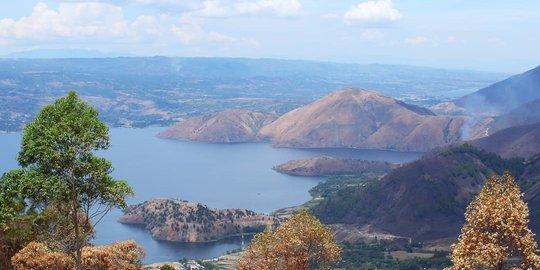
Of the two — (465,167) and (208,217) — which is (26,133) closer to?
(208,217)

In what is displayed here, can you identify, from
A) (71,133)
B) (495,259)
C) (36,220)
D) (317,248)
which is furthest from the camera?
(317,248)

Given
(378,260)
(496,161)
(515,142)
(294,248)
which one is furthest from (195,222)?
(294,248)

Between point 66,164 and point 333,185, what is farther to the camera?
point 333,185

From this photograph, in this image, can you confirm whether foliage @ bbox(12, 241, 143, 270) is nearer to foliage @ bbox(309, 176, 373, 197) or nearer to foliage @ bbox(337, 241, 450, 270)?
foliage @ bbox(337, 241, 450, 270)

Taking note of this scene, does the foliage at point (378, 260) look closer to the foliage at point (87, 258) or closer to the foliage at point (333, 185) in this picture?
the foliage at point (333, 185)

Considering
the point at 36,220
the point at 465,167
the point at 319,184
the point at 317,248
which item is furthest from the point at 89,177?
the point at 319,184

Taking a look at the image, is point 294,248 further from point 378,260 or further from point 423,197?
point 423,197

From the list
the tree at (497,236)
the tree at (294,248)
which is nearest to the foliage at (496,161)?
the tree at (294,248)
